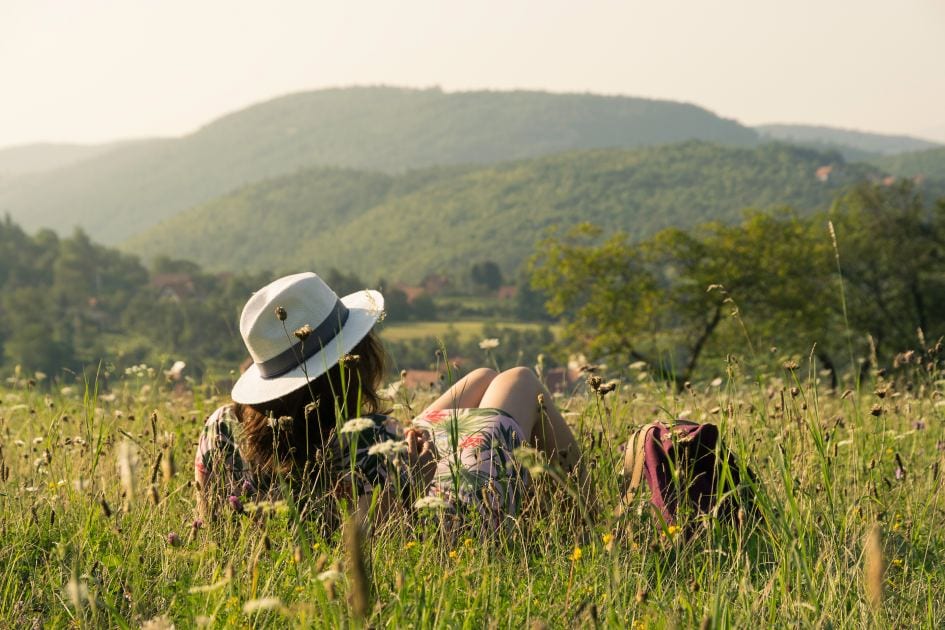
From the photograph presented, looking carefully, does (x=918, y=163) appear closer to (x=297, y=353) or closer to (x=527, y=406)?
(x=527, y=406)

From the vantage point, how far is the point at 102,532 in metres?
2.65

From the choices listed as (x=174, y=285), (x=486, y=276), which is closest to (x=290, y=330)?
(x=174, y=285)

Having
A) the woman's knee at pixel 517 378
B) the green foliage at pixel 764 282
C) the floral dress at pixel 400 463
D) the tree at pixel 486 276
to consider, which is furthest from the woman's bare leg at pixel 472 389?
the tree at pixel 486 276

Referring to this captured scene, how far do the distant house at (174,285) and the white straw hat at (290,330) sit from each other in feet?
224

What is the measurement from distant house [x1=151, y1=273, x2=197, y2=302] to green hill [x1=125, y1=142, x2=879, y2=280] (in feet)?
119

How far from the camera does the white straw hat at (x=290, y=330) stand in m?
3.00

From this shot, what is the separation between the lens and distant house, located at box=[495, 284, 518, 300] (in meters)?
78.2

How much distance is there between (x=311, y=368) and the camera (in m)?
2.93

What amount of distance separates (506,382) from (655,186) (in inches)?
5351

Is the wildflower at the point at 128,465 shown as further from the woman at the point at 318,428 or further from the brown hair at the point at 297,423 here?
the brown hair at the point at 297,423

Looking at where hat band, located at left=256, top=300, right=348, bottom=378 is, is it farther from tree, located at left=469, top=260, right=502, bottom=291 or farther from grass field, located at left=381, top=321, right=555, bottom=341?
tree, located at left=469, top=260, right=502, bottom=291

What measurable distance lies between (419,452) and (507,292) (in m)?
77.4

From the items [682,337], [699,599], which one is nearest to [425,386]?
[699,599]

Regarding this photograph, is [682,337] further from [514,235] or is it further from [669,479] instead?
[514,235]
